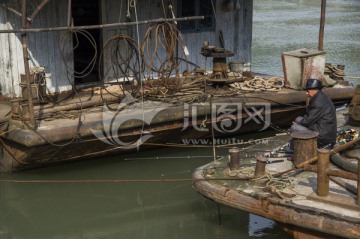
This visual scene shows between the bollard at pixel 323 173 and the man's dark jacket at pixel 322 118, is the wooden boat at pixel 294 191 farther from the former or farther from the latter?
the man's dark jacket at pixel 322 118

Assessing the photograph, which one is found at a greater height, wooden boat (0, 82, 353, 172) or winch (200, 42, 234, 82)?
winch (200, 42, 234, 82)

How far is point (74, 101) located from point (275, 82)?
4329 millimetres

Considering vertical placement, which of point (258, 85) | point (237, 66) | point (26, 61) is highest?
point (26, 61)

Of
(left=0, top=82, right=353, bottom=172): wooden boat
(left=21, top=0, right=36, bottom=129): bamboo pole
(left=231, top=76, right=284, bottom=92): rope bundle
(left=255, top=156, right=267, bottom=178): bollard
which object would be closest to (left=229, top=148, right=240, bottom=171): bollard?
(left=255, top=156, right=267, bottom=178): bollard

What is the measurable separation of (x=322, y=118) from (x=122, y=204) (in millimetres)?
3463

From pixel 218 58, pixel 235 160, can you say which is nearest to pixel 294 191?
pixel 235 160

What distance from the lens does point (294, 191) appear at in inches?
282

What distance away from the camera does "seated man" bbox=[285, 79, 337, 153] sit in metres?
7.88

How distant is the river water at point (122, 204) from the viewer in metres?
8.41

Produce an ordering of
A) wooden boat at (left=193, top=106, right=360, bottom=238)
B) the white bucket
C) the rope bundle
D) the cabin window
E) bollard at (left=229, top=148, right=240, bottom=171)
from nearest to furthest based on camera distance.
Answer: wooden boat at (left=193, top=106, right=360, bottom=238), bollard at (left=229, top=148, right=240, bottom=171), the rope bundle, the cabin window, the white bucket

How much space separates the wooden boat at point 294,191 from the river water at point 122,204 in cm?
82

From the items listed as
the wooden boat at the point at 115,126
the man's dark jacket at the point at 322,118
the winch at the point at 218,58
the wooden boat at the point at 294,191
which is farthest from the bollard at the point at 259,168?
the winch at the point at 218,58

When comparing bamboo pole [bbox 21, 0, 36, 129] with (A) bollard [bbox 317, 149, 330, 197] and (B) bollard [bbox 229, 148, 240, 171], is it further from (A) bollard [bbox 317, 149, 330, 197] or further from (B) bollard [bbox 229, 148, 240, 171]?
(A) bollard [bbox 317, 149, 330, 197]

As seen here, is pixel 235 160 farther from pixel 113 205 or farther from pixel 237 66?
pixel 237 66
